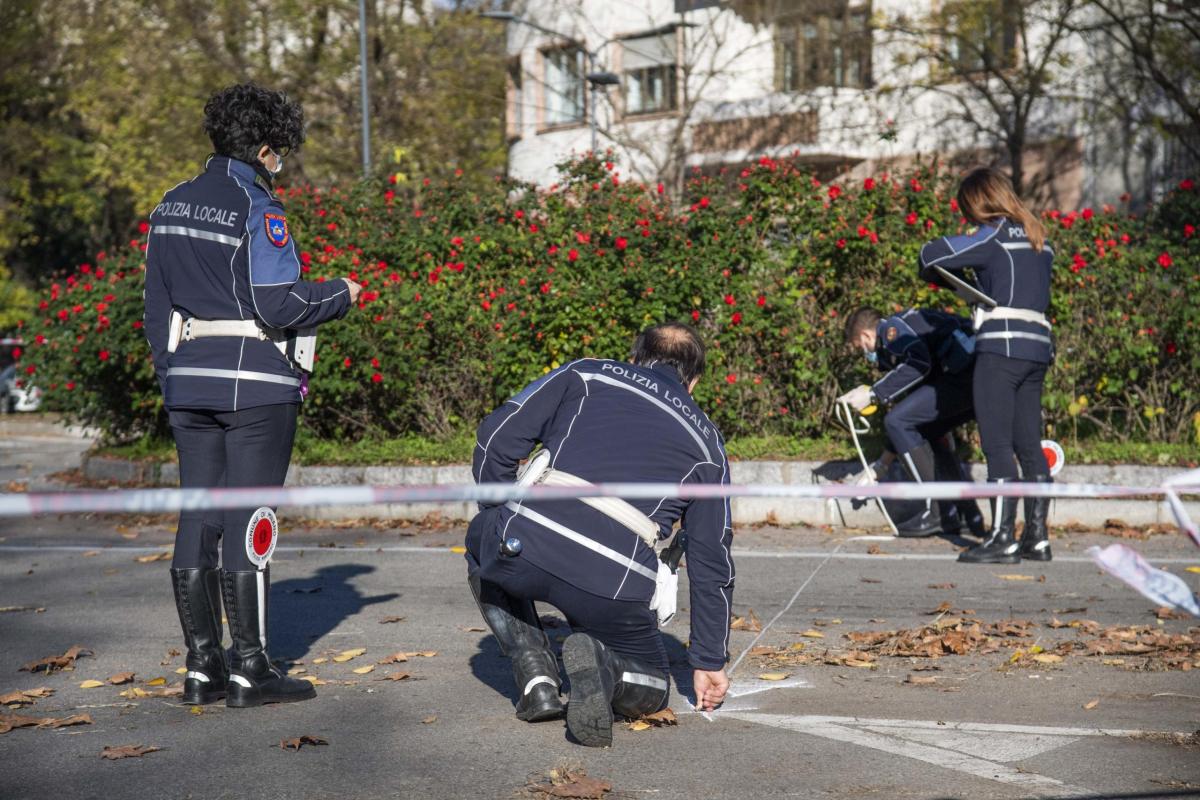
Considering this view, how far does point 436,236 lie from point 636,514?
327 inches

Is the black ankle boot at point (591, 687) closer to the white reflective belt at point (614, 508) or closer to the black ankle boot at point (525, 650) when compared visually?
the black ankle boot at point (525, 650)

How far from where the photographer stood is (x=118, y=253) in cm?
1348

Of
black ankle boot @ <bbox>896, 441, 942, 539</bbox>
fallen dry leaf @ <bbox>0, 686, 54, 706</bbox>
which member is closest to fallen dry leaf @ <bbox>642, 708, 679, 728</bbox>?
fallen dry leaf @ <bbox>0, 686, 54, 706</bbox>

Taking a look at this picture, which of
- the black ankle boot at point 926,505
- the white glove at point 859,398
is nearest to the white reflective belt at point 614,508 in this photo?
the black ankle boot at point 926,505

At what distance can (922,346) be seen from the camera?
8766 millimetres

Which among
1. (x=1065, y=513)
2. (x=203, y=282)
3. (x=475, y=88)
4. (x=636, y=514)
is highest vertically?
(x=475, y=88)

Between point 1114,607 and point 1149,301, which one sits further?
point 1149,301

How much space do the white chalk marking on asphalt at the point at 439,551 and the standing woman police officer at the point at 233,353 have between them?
3.63m

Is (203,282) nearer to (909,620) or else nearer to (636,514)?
(636,514)

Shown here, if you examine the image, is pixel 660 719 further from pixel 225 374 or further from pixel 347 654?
pixel 225 374

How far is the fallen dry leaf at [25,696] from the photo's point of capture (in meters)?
4.98

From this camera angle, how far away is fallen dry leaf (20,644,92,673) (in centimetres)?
550

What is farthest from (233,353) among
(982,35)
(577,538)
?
(982,35)

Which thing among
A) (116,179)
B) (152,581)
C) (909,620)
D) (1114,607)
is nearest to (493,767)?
(909,620)
